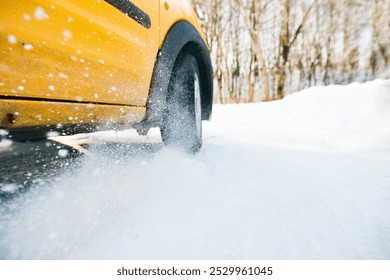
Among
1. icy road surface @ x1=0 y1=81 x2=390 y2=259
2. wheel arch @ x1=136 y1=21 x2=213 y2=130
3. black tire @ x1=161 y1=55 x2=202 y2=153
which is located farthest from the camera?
black tire @ x1=161 y1=55 x2=202 y2=153

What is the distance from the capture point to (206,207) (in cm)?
138

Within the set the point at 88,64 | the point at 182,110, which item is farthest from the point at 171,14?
the point at 88,64

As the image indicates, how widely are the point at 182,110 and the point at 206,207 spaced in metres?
1.02

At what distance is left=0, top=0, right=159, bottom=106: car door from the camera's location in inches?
36.4

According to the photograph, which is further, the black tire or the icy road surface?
the black tire

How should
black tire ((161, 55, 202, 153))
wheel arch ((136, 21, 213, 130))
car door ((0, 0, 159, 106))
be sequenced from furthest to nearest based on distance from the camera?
black tire ((161, 55, 202, 153))
wheel arch ((136, 21, 213, 130))
car door ((0, 0, 159, 106))

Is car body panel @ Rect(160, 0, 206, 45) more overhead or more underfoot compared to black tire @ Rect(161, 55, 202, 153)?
more overhead

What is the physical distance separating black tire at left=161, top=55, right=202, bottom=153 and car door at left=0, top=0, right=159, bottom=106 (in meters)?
0.47

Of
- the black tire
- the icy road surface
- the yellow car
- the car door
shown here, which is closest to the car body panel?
the yellow car

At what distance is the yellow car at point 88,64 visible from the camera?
944mm

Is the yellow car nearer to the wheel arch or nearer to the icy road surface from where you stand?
the wheel arch

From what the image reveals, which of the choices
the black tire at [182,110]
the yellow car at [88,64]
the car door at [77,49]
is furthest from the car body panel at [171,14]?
the black tire at [182,110]

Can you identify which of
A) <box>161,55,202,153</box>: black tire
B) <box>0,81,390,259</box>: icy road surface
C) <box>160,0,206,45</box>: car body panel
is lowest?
<box>0,81,390,259</box>: icy road surface

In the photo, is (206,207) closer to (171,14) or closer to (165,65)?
(165,65)
